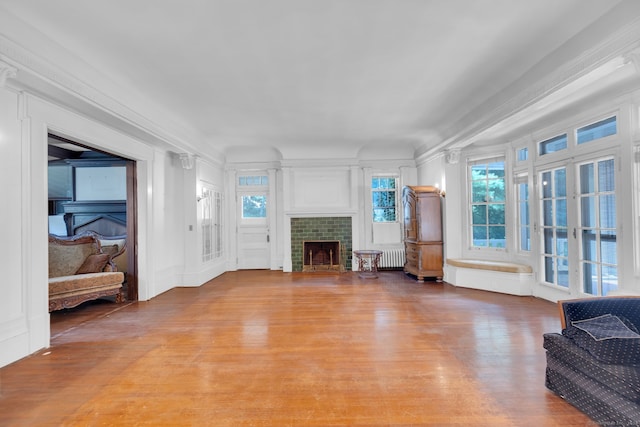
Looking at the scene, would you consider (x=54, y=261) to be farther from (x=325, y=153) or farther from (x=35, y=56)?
(x=325, y=153)

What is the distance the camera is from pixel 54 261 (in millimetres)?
4520

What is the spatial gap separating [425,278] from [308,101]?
14.0 feet

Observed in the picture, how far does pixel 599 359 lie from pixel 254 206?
274 inches

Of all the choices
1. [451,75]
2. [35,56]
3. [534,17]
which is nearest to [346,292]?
[451,75]

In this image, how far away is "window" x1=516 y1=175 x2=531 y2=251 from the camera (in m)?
5.08

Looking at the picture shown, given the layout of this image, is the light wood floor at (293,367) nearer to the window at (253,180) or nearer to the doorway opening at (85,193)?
the doorway opening at (85,193)

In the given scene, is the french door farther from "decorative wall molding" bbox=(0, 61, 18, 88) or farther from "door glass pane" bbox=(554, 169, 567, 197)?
"decorative wall molding" bbox=(0, 61, 18, 88)

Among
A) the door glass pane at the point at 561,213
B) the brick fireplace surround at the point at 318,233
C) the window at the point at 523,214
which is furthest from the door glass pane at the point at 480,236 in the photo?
the brick fireplace surround at the point at 318,233

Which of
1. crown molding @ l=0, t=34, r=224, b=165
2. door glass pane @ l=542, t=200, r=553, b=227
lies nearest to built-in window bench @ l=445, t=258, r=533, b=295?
door glass pane @ l=542, t=200, r=553, b=227

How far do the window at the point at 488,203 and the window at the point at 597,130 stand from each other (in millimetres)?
1477

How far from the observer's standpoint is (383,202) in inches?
299

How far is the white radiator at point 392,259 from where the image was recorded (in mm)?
7461

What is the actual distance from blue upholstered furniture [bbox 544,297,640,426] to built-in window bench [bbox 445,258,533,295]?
9.52ft

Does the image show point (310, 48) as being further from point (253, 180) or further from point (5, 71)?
point (253, 180)
